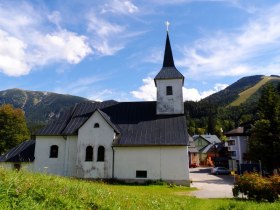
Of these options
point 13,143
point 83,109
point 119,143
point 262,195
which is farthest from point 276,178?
point 13,143

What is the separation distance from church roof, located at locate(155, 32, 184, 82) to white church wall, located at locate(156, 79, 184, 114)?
1.68 feet

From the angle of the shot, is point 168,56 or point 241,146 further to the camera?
point 241,146

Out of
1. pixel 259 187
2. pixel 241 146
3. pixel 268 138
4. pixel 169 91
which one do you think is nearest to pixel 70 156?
pixel 169 91

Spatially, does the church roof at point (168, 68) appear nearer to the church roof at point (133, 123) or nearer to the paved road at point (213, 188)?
the church roof at point (133, 123)

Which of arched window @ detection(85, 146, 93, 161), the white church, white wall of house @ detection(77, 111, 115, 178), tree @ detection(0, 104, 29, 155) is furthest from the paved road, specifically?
tree @ detection(0, 104, 29, 155)

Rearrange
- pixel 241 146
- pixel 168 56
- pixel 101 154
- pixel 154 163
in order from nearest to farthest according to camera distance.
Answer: pixel 154 163
pixel 101 154
pixel 168 56
pixel 241 146

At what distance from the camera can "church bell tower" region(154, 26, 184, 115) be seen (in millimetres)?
32938

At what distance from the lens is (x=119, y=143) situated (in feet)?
93.9

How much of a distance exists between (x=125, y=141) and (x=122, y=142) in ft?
1.10

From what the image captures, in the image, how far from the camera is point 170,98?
33.3 m

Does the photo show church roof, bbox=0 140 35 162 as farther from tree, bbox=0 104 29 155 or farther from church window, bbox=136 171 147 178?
tree, bbox=0 104 29 155

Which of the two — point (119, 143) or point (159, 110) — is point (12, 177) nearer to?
point (119, 143)

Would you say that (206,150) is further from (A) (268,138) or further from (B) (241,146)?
(A) (268,138)

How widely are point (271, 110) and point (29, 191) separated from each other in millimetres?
32954
